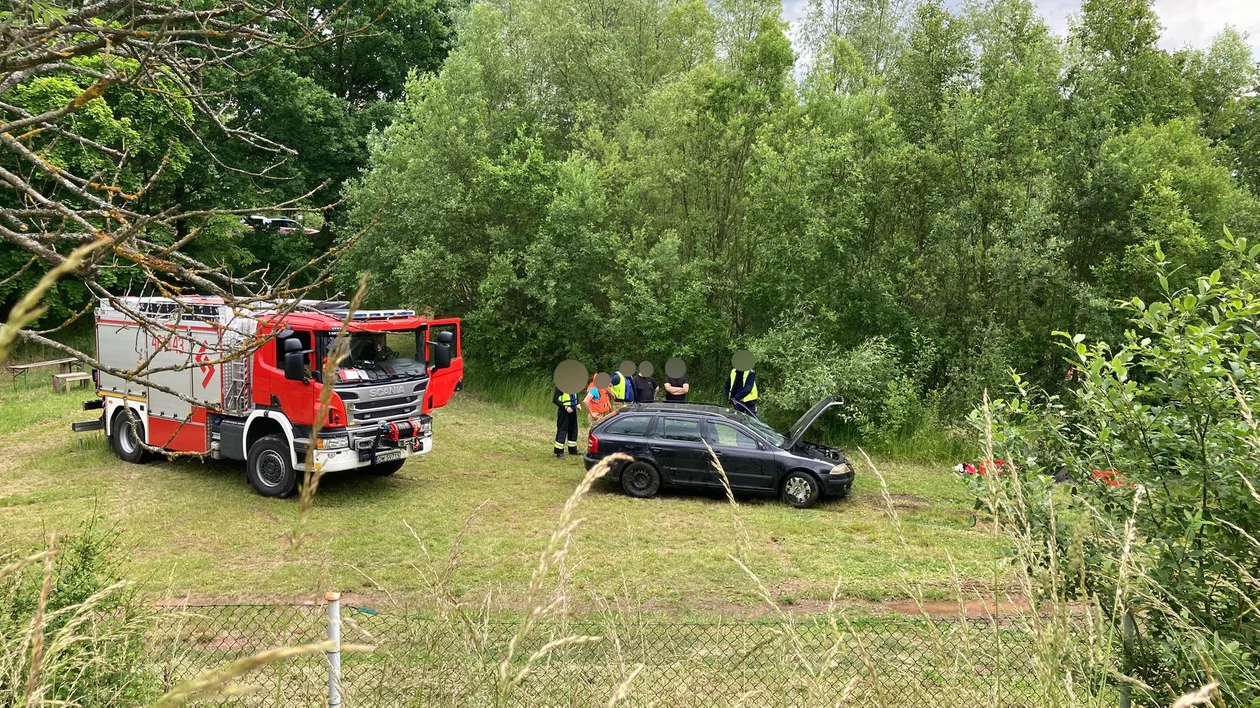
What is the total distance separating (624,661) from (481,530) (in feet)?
23.2

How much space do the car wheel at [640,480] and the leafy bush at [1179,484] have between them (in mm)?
7694

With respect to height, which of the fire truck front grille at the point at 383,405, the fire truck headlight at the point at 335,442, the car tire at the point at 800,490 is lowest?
the car tire at the point at 800,490

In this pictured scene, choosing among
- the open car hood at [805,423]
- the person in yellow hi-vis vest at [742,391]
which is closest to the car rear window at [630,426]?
the open car hood at [805,423]

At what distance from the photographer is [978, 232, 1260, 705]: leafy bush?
10.5 feet

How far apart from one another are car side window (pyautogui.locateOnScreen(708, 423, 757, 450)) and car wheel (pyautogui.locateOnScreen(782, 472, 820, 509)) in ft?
2.34

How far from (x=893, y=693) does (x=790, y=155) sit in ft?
46.7

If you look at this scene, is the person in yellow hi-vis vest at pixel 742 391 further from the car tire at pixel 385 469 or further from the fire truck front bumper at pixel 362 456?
the car tire at pixel 385 469

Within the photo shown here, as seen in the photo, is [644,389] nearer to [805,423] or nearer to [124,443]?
[805,423]

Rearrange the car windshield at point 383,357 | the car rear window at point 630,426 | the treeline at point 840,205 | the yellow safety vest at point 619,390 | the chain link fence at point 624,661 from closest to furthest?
the chain link fence at point 624,661 < the car windshield at point 383,357 < the car rear window at point 630,426 < the yellow safety vest at point 619,390 < the treeline at point 840,205

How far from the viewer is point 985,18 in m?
22.8

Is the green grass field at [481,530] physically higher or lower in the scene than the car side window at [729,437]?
lower

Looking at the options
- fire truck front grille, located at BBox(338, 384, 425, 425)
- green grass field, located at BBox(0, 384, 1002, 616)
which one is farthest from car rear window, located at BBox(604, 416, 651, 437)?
fire truck front grille, located at BBox(338, 384, 425, 425)

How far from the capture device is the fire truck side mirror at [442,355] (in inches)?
464

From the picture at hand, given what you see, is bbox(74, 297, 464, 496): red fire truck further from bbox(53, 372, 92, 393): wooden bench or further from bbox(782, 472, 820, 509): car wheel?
bbox(53, 372, 92, 393): wooden bench
